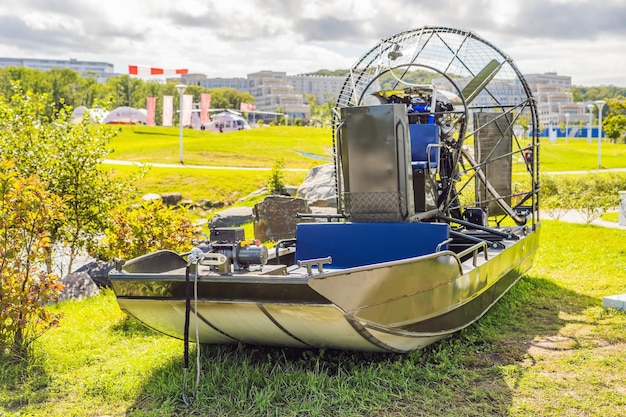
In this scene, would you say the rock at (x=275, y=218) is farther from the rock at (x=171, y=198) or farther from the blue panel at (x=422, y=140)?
the rock at (x=171, y=198)

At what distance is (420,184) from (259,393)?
3161mm

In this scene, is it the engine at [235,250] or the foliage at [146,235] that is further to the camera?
the foliage at [146,235]

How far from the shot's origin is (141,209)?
9.08 meters

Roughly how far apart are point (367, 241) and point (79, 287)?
4.90 meters

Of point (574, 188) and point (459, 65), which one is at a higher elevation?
point (459, 65)

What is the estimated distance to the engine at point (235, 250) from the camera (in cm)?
533

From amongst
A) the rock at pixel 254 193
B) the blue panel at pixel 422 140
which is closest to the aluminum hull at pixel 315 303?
the blue panel at pixel 422 140

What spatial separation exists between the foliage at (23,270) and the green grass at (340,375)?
0.95 ft

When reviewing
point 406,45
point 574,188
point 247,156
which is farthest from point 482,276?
point 247,156

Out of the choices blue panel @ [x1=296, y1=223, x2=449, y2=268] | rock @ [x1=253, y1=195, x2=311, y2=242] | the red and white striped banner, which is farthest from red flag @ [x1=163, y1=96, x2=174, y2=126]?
blue panel @ [x1=296, y1=223, x2=449, y2=268]

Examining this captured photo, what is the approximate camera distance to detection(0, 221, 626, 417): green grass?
514 cm

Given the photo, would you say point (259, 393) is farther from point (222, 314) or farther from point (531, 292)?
point (531, 292)

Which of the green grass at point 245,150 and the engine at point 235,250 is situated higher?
the green grass at point 245,150

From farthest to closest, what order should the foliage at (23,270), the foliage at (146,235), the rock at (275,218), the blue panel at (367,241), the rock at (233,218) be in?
the rock at (233,218), the rock at (275,218), the foliage at (146,235), the blue panel at (367,241), the foliage at (23,270)
